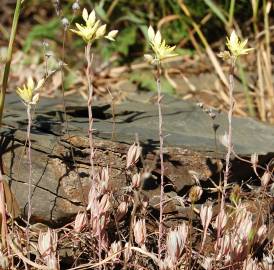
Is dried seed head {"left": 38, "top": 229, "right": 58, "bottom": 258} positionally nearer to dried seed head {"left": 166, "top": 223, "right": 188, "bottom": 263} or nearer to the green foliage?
dried seed head {"left": 166, "top": 223, "right": 188, "bottom": 263}

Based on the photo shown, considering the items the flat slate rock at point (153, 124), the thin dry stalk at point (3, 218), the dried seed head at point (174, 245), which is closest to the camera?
the dried seed head at point (174, 245)

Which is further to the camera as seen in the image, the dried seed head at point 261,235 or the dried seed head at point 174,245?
the dried seed head at point 261,235

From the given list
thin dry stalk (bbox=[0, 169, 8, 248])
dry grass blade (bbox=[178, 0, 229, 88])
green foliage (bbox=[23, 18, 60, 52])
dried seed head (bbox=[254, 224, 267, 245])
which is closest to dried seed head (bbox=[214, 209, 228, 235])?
dried seed head (bbox=[254, 224, 267, 245])

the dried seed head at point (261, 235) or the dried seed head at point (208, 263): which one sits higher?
the dried seed head at point (261, 235)

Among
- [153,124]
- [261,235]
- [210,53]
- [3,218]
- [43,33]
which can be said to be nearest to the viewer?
[3,218]

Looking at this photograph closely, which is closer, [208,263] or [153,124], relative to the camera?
[208,263]

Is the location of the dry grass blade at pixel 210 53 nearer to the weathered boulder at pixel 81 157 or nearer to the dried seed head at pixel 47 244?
the weathered boulder at pixel 81 157

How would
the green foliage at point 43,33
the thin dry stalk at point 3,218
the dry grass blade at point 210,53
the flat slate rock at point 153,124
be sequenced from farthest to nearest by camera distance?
1. the green foliage at point 43,33
2. the dry grass blade at point 210,53
3. the flat slate rock at point 153,124
4. the thin dry stalk at point 3,218

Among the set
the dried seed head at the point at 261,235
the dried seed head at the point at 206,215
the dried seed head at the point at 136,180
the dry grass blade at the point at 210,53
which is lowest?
the dried seed head at the point at 261,235

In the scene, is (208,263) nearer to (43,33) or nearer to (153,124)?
(153,124)

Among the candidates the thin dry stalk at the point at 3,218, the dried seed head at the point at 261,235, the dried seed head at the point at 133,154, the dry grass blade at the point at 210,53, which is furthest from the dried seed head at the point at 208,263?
the dry grass blade at the point at 210,53

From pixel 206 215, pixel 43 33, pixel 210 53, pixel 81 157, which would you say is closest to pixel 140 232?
pixel 206 215

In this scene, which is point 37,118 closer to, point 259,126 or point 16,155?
point 16,155

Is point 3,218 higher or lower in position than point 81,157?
lower
